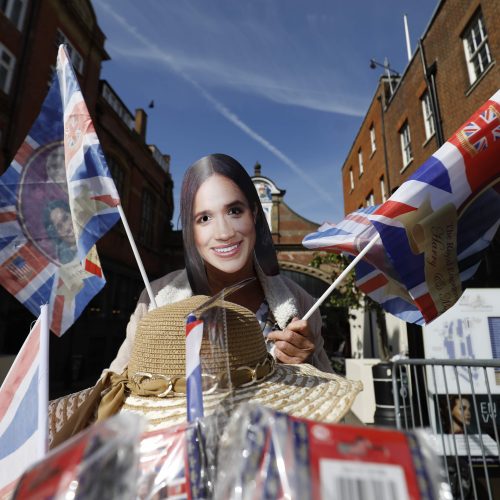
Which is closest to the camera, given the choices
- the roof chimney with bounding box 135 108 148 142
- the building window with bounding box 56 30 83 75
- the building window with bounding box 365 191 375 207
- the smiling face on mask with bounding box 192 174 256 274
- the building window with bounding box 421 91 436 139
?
the smiling face on mask with bounding box 192 174 256 274

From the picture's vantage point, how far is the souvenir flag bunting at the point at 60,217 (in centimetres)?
201

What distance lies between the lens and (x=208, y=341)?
2.58 feet

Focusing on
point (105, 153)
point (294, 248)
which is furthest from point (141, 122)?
point (294, 248)

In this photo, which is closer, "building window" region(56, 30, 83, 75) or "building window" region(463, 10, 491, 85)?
"building window" region(463, 10, 491, 85)

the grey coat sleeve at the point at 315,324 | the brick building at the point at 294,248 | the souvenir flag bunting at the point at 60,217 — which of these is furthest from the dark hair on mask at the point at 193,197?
the brick building at the point at 294,248

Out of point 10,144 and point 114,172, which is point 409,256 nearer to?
point 10,144

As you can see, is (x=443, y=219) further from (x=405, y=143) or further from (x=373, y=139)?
(x=373, y=139)

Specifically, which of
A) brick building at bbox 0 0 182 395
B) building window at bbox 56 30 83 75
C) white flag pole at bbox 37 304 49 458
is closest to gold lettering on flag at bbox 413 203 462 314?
white flag pole at bbox 37 304 49 458

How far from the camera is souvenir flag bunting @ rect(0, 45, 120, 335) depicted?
201 cm

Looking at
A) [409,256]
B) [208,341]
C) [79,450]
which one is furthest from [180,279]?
[79,450]

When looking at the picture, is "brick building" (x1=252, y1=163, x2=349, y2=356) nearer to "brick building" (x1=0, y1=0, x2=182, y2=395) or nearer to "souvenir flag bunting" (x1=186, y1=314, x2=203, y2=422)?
"brick building" (x1=0, y1=0, x2=182, y2=395)

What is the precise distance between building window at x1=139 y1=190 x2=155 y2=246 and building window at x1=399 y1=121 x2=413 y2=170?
10777mm

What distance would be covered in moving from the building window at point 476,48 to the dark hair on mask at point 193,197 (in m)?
8.53

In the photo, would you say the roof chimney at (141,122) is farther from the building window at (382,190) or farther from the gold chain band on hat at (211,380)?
the gold chain band on hat at (211,380)
